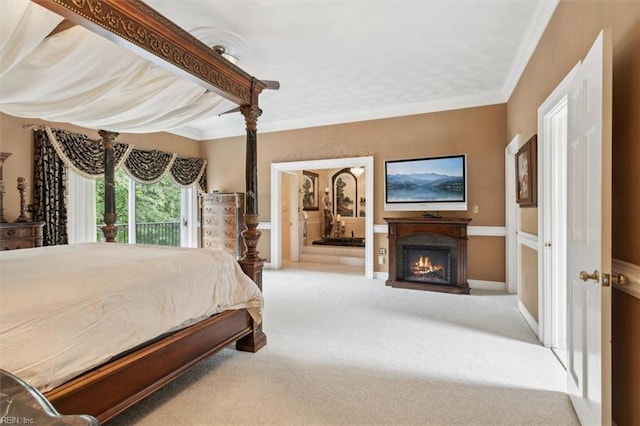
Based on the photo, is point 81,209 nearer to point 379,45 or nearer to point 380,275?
point 379,45

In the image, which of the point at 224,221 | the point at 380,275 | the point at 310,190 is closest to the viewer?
the point at 380,275

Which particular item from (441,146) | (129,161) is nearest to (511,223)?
(441,146)

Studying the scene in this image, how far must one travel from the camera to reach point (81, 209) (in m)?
4.64

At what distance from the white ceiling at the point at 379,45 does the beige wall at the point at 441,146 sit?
260 mm

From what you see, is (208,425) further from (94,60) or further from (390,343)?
(94,60)

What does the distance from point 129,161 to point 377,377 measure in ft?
16.5

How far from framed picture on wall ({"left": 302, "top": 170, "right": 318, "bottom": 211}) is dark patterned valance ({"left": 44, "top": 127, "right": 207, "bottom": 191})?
3018mm

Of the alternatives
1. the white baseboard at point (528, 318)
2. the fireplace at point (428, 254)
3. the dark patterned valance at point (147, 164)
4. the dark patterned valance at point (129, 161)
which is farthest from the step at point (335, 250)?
the white baseboard at point (528, 318)

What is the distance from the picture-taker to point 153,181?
5.76m

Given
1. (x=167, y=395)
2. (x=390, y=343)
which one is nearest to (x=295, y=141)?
(x=390, y=343)

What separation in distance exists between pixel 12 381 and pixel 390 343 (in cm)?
258

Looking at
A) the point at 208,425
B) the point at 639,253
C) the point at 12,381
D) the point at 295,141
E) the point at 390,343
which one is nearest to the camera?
Answer: the point at 12,381

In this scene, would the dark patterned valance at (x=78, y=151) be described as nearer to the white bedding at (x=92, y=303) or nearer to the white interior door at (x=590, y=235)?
the white bedding at (x=92, y=303)

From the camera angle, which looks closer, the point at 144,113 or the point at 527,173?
the point at 144,113
